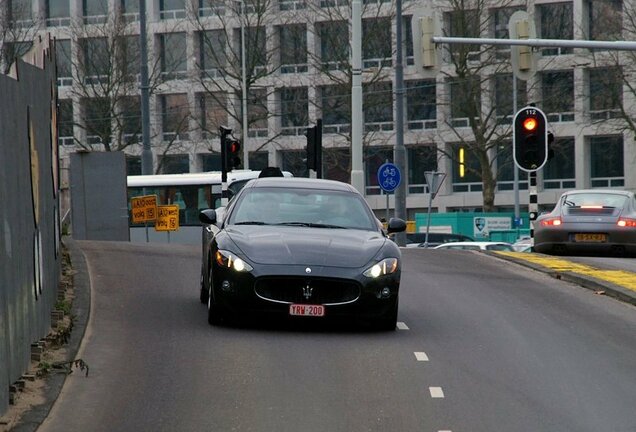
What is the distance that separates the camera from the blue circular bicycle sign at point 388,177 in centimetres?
4022

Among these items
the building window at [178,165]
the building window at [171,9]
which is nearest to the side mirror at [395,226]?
the building window at [178,165]

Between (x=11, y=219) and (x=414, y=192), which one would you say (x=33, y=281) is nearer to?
(x=11, y=219)

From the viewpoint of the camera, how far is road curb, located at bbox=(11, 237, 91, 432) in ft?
29.5

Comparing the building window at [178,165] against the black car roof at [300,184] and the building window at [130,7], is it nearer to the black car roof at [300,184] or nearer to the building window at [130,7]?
the building window at [130,7]

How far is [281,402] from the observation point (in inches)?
388

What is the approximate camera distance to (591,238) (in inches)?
1056

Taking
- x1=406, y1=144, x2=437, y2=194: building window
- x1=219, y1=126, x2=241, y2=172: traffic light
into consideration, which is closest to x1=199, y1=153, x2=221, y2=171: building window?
x1=406, y1=144, x2=437, y2=194: building window

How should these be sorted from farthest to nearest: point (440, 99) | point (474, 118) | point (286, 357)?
Result: point (440, 99) → point (474, 118) → point (286, 357)

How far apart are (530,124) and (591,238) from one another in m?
2.36

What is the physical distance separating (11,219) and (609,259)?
61.0ft

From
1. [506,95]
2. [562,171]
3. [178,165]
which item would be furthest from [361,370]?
[178,165]

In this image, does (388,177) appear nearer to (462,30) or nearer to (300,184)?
(462,30)

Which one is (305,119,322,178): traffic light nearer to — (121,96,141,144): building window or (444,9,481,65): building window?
(444,9,481,65): building window

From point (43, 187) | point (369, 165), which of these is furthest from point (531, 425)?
point (369, 165)
